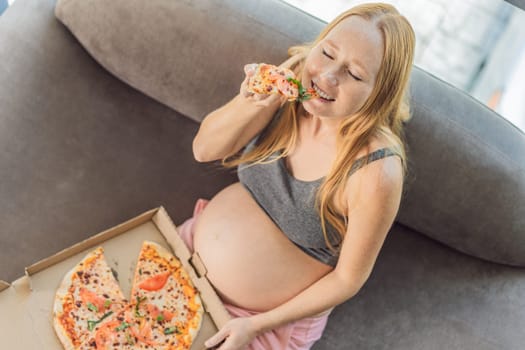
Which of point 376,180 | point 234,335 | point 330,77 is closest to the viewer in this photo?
point 330,77

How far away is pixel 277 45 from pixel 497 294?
111 cm

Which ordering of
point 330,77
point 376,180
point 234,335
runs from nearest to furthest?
point 330,77
point 376,180
point 234,335

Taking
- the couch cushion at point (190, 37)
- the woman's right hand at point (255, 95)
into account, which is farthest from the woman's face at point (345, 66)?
the couch cushion at point (190, 37)

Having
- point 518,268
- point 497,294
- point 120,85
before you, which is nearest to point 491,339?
point 497,294

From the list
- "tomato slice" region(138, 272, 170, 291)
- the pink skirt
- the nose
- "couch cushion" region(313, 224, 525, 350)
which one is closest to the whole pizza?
"tomato slice" region(138, 272, 170, 291)

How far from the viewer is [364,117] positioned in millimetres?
1274

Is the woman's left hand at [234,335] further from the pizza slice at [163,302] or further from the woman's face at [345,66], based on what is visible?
the woman's face at [345,66]

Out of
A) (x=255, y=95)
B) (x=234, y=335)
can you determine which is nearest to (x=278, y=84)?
(x=255, y=95)

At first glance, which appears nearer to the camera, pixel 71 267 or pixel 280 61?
pixel 71 267

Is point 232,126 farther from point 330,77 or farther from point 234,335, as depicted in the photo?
point 234,335

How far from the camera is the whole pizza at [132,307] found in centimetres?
140

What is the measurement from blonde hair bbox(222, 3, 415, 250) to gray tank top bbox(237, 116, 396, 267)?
22 millimetres

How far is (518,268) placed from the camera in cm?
185

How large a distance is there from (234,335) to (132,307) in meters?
0.30
